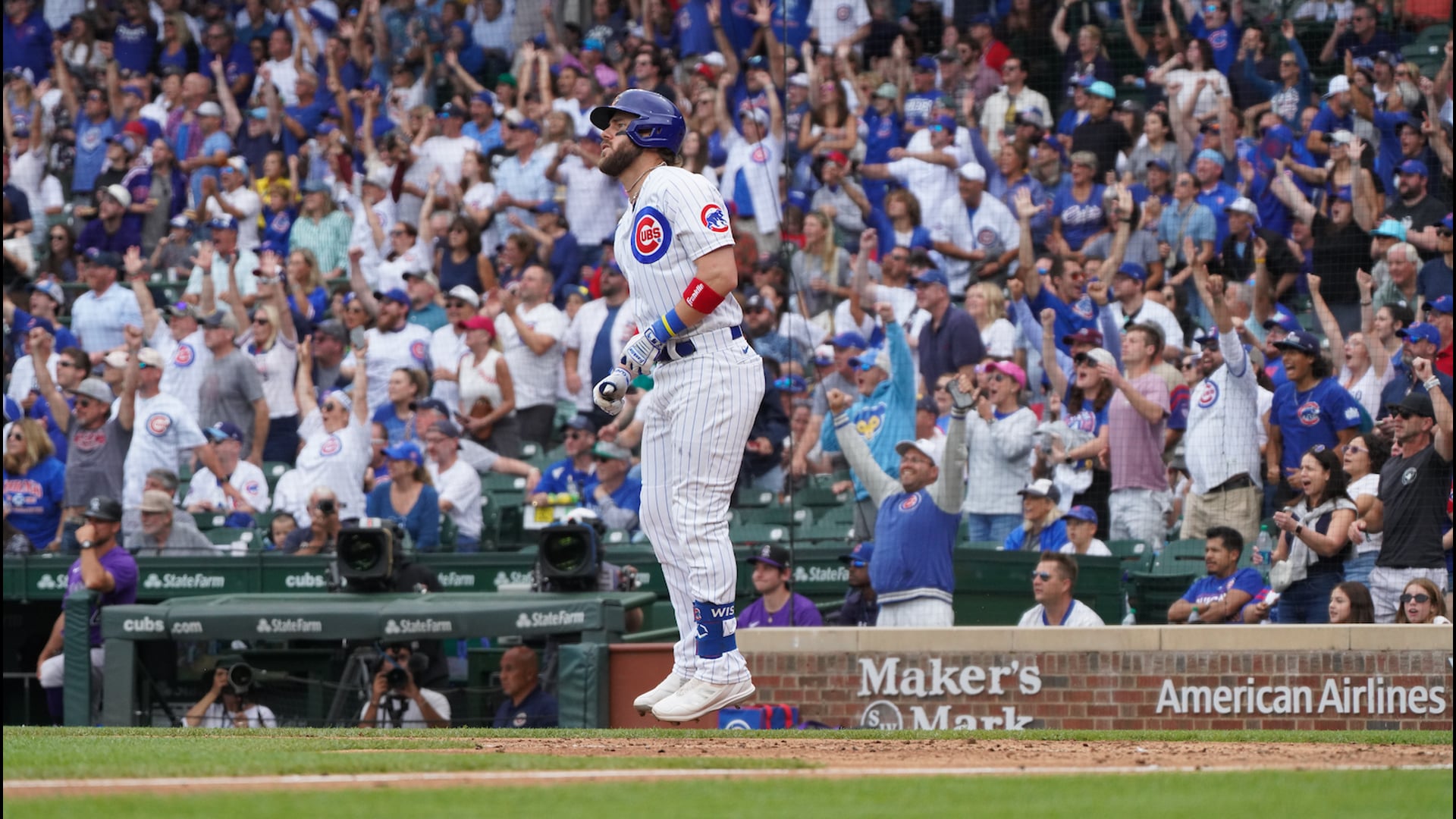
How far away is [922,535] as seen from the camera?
9992mm

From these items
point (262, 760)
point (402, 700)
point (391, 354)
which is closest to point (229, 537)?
point (391, 354)

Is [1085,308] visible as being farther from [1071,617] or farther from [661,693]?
[661,693]

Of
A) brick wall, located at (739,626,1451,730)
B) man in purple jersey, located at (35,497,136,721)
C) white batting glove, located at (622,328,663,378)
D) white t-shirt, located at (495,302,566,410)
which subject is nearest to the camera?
white batting glove, located at (622,328,663,378)

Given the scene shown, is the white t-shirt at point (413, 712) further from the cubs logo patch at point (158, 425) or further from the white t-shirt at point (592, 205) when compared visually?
the white t-shirt at point (592, 205)

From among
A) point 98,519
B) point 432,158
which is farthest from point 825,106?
point 98,519

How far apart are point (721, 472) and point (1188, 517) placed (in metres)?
4.85

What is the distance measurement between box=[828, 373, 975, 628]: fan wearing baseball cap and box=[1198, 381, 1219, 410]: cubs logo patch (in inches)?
51.7

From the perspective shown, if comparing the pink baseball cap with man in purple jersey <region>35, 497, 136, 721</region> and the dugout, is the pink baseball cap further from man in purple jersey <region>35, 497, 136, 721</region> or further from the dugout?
man in purple jersey <region>35, 497, 136, 721</region>

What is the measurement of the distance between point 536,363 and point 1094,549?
474 cm

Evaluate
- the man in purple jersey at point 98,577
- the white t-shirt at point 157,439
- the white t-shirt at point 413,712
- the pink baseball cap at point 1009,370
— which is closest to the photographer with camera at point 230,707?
the white t-shirt at point 413,712

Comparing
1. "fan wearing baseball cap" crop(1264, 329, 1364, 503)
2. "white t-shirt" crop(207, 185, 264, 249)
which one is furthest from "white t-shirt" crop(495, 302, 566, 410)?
"fan wearing baseball cap" crop(1264, 329, 1364, 503)

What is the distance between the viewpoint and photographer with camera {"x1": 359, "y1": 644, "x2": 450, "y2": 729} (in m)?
10.2

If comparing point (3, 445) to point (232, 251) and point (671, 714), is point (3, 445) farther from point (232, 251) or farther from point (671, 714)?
point (671, 714)

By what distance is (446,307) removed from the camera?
13.9 m
